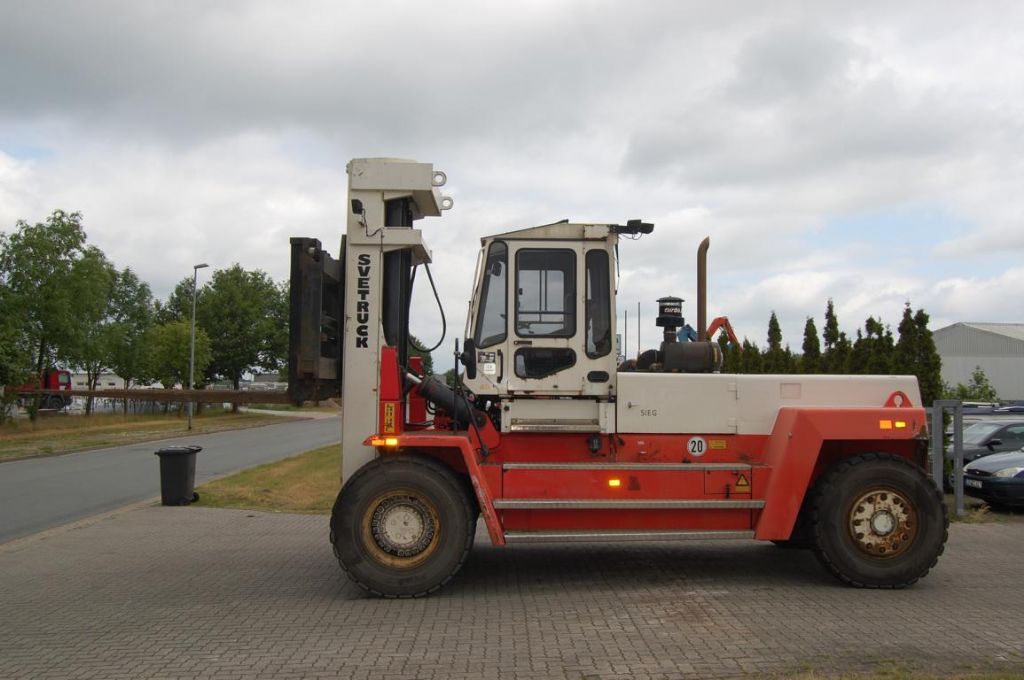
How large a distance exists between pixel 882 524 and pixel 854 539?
0.89 ft

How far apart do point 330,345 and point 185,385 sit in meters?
51.5

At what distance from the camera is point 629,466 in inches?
297

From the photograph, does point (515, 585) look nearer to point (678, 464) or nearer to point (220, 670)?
point (678, 464)

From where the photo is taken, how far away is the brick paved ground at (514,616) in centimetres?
567

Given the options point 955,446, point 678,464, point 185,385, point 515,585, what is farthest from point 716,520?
point 185,385

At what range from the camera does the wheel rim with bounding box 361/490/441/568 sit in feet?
24.0

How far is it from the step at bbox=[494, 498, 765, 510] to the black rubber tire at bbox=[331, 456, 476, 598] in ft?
1.33

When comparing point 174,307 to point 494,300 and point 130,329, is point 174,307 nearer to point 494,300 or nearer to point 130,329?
point 130,329

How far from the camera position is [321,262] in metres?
7.67

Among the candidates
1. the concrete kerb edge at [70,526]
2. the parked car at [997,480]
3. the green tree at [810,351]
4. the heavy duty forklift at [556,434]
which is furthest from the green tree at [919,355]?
the concrete kerb edge at [70,526]

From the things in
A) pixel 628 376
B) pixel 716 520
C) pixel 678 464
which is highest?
pixel 628 376

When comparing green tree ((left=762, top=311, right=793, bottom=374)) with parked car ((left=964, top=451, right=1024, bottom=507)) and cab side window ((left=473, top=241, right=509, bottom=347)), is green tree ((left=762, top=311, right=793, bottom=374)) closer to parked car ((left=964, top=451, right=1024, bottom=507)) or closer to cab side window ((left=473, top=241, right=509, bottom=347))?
parked car ((left=964, top=451, right=1024, bottom=507))

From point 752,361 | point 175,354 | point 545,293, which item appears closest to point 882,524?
point 545,293

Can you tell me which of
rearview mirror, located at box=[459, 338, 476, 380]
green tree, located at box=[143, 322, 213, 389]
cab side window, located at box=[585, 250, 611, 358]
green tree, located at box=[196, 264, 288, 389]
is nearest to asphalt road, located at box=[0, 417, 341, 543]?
rearview mirror, located at box=[459, 338, 476, 380]
